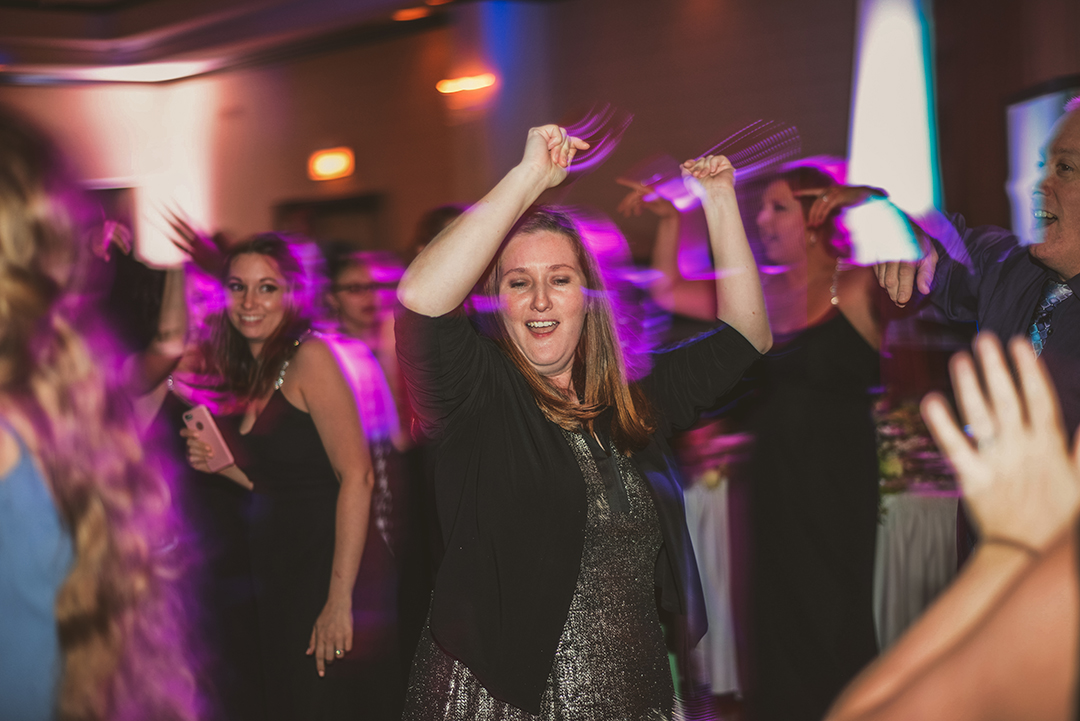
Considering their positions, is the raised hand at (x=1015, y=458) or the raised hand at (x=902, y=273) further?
the raised hand at (x=902, y=273)

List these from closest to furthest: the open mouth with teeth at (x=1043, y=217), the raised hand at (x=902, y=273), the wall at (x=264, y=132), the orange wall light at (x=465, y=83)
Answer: the open mouth with teeth at (x=1043, y=217) → the raised hand at (x=902, y=273) → the orange wall light at (x=465, y=83) → the wall at (x=264, y=132)

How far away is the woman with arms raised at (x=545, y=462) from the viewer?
145cm

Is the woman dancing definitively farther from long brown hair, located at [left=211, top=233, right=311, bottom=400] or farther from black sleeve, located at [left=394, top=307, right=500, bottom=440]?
black sleeve, located at [left=394, top=307, right=500, bottom=440]

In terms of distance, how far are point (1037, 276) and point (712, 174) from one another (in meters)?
0.89

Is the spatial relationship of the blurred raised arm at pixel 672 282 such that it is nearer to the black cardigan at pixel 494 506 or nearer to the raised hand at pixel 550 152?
the raised hand at pixel 550 152

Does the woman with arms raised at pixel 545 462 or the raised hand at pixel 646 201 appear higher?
the raised hand at pixel 646 201

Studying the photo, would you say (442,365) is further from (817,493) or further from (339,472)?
(817,493)

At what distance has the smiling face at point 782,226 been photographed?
9.89ft

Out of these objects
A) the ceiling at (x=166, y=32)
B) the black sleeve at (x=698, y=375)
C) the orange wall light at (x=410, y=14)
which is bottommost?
the black sleeve at (x=698, y=375)

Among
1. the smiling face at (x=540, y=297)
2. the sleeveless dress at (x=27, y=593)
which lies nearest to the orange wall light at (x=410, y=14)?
the smiling face at (x=540, y=297)

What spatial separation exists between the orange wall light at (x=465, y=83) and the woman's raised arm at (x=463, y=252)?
453 cm

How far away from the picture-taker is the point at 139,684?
113cm

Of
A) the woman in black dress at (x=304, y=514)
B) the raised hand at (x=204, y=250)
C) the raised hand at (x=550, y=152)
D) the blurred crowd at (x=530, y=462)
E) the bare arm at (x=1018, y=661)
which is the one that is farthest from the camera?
the raised hand at (x=204, y=250)

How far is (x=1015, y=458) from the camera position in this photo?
2.23ft
